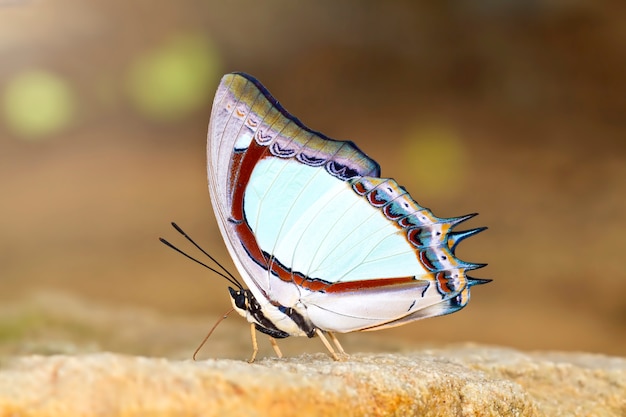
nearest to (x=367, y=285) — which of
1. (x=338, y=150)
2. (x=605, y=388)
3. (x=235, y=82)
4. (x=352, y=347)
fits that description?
(x=338, y=150)

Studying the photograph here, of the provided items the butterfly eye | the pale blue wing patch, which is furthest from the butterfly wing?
the butterfly eye

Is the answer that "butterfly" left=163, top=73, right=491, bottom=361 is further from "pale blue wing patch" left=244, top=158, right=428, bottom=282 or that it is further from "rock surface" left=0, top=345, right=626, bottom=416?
"rock surface" left=0, top=345, right=626, bottom=416

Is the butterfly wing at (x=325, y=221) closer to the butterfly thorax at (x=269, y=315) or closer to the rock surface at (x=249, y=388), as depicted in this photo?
the butterfly thorax at (x=269, y=315)

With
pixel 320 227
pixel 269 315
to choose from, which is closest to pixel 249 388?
pixel 269 315

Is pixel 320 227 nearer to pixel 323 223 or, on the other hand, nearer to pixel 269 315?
pixel 323 223

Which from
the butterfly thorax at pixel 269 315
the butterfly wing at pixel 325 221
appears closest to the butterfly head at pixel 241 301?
the butterfly thorax at pixel 269 315

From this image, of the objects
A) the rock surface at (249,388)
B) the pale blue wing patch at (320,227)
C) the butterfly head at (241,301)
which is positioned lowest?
the rock surface at (249,388)

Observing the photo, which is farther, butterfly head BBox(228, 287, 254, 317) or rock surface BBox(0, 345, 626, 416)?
butterfly head BBox(228, 287, 254, 317)
